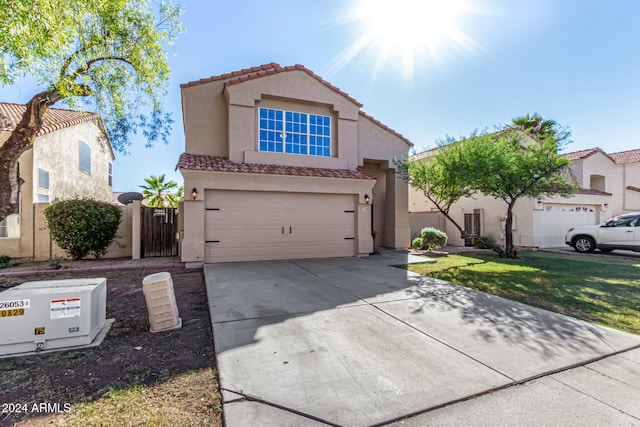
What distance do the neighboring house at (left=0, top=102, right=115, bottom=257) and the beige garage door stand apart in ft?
18.4

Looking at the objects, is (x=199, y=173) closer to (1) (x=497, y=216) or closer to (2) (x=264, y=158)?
(2) (x=264, y=158)

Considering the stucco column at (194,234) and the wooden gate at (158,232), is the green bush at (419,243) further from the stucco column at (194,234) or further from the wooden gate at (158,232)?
the wooden gate at (158,232)

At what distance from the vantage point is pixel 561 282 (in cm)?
754

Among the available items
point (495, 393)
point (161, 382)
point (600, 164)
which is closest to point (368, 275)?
point (495, 393)

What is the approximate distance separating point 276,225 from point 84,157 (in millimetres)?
13514

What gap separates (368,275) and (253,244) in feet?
14.3

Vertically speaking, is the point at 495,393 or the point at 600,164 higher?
the point at 600,164

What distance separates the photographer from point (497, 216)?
15773mm

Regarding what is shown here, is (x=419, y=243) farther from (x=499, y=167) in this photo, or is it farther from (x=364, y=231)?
(x=499, y=167)

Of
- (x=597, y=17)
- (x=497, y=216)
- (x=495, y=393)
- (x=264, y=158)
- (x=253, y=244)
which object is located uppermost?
(x=597, y=17)

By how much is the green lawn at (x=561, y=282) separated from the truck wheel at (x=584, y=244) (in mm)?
3525

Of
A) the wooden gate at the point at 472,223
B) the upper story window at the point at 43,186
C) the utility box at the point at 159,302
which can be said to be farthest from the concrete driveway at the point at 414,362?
the wooden gate at the point at 472,223

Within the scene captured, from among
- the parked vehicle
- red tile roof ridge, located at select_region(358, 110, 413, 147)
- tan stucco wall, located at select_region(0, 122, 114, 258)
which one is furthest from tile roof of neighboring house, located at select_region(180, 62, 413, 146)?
the parked vehicle

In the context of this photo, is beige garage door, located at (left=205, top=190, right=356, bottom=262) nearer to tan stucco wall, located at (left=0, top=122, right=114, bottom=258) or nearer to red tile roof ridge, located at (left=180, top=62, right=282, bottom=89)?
red tile roof ridge, located at (left=180, top=62, right=282, bottom=89)
